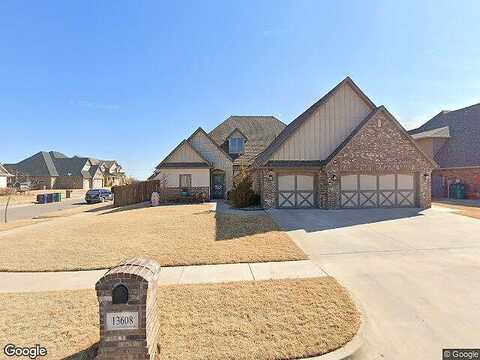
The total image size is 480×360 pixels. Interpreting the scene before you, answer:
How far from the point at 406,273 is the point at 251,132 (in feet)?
82.2

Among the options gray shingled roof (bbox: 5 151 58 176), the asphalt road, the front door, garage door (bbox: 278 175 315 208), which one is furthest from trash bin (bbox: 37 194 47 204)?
gray shingled roof (bbox: 5 151 58 176)

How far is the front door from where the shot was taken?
2620 cm

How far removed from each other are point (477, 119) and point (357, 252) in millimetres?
27804

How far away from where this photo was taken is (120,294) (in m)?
3.57

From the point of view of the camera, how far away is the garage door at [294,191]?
1734cm

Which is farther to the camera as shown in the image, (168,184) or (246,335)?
(168,184)

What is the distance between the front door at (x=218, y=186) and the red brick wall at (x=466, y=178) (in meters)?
22.0

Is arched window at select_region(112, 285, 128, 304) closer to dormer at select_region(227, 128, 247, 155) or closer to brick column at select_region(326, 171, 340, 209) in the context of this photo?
brick column at select_region(326, 171, 340, 209)

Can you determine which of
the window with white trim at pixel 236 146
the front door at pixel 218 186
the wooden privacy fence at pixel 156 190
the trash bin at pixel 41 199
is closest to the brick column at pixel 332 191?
the wooden privacy fence at pixel 156 190

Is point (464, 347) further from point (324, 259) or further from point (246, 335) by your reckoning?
point (324, 259)

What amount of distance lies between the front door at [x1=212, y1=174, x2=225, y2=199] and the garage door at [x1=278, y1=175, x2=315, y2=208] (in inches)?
389

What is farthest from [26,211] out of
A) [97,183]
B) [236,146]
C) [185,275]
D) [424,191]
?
[97,183]

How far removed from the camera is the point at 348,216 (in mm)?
14461

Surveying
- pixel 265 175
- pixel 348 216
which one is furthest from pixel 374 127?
pixel 265 175
